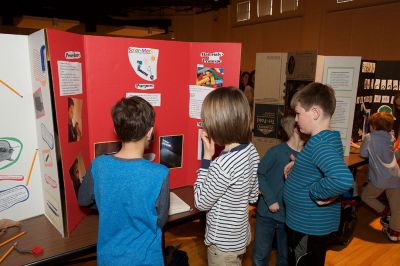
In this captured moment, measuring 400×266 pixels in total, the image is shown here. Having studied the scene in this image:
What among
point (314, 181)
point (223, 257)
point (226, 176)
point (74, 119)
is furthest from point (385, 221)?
point (74, 119)

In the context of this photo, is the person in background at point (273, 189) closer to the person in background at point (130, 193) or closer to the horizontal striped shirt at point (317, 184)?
the horizontal striped shirt at point (317, 184)

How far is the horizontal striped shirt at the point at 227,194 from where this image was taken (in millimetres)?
1241

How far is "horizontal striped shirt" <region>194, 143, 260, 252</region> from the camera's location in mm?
1241

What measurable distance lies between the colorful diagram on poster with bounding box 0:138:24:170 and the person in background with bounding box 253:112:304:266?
1.28 metres

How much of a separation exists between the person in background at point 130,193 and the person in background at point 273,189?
0.81 metres

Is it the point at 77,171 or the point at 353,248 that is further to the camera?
the point at 353,248

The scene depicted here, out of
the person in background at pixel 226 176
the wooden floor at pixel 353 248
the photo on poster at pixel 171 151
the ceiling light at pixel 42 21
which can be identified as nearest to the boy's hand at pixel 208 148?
the person in background at pixel 226 176

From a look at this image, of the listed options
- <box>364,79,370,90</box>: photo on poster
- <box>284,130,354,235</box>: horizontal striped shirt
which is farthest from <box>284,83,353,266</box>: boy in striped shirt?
<box>364,79,370,90</box>: photo on poster

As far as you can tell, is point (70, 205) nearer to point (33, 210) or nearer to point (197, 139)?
point (33, 210)

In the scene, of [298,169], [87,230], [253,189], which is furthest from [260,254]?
[87,230]

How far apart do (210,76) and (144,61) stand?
0.41 m

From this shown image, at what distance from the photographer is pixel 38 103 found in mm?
1258

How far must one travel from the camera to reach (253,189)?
1542mm

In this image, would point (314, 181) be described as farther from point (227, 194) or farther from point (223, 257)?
point (223, 257)
